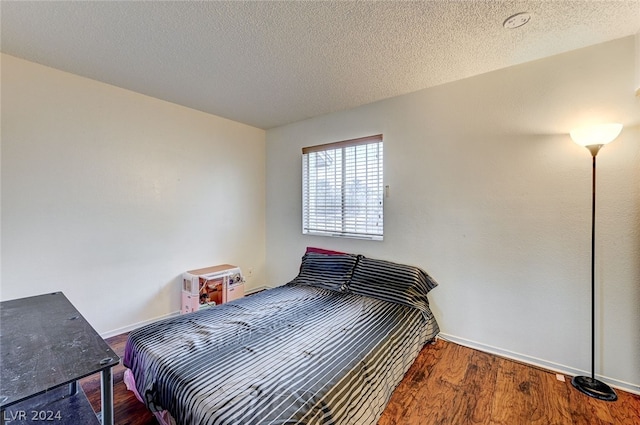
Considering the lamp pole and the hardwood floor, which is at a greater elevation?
the lamp pole

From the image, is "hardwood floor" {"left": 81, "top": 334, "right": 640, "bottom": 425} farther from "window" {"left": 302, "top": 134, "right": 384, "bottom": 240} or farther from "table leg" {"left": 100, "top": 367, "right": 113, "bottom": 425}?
"window" {"left": 302, "top": 134, "right": 384, "bottom": 240}

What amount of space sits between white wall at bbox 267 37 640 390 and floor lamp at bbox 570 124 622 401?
13cm

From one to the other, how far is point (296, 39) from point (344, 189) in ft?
5.87

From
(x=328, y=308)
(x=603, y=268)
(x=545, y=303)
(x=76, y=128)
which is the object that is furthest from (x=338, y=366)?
(x=76, y=128)

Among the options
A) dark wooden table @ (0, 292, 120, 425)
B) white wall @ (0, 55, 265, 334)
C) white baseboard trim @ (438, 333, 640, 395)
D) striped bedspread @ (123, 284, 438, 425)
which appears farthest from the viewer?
white wall @ (0, 55, 265, 334)

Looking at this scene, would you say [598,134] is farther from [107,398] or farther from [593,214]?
[107,398]

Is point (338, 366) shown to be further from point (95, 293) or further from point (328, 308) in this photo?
point (95, 293)

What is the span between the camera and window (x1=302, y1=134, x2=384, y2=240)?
309 cm

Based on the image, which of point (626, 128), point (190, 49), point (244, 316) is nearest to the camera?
point (626, 128)

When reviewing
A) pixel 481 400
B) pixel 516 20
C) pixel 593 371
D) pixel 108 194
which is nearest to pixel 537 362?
pixel 593 371

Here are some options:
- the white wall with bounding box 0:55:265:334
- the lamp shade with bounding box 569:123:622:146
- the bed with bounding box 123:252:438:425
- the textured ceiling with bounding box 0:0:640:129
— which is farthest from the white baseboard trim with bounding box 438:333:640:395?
the white wall with bounding box 0:55:265:334

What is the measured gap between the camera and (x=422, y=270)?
8.95 ft

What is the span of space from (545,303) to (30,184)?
14.3ft

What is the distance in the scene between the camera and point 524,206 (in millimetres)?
2232
